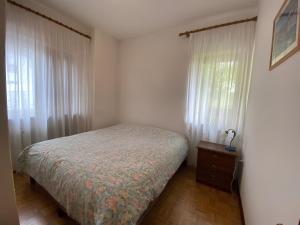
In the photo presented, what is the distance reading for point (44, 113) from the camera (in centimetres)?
242

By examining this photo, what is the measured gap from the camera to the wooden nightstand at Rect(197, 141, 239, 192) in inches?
81.4

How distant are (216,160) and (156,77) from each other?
1962 mm

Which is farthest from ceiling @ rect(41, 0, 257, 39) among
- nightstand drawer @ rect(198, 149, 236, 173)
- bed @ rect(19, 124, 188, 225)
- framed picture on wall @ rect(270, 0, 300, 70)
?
nightstand drawer @ rect(198, 149, 236, 173)

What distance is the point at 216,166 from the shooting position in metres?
2.17

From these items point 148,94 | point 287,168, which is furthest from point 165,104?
point 287,168

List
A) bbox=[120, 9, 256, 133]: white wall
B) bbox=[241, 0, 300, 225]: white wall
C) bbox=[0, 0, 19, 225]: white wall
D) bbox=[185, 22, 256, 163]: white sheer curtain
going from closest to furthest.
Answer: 1. bbox=[0, 0, 19, 225]: white wall
2. bbox=[241, 0, 300, 225]: white wall
3. bbox=[185, 22, 256, 163]: white sheer curtain
4. bbox=[120, 9, 256, 133]: white wall

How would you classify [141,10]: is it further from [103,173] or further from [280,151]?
[280,151]

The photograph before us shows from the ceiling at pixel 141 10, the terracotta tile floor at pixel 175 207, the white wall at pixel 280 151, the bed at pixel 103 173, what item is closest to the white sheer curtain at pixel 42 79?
the ceiling at pixel 141 10

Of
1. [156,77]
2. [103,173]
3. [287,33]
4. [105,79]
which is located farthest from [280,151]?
[105,79]

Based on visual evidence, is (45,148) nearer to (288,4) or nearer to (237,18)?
(288,4)

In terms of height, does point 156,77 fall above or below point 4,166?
above

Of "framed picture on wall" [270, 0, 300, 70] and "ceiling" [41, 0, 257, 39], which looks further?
"ceiling" [41, 0, 257, 39]

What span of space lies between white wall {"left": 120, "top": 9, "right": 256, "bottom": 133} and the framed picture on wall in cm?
155

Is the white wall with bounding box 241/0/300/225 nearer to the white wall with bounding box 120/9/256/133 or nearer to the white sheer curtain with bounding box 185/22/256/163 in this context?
the white sheer curtain with bounding box 185/22/256/163
